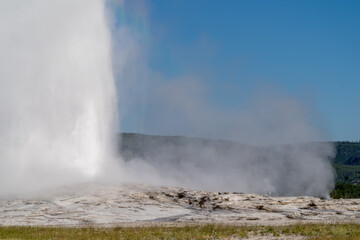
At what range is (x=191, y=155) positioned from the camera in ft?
348

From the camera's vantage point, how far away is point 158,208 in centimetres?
Result: 2720

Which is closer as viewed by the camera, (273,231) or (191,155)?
(273,231)

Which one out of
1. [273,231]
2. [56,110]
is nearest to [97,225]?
[273,231]

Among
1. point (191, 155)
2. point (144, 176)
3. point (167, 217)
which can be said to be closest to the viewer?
point (167, 217)

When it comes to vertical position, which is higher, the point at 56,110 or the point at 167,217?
the point at 56,110

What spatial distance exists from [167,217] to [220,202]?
5.42m

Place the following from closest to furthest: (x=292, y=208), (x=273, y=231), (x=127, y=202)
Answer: (x=273, y=231) → (x=292, y=208) → (x=127, y=202)

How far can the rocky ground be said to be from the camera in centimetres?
2327

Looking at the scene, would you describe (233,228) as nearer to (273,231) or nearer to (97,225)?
(273,231)

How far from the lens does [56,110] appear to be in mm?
44344

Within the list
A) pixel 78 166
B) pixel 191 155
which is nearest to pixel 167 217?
pixel 78 166

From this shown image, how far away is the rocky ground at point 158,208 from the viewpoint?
76.4ft

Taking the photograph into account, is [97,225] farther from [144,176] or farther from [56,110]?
[144,176]

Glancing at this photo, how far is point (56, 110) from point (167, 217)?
24493 mm
